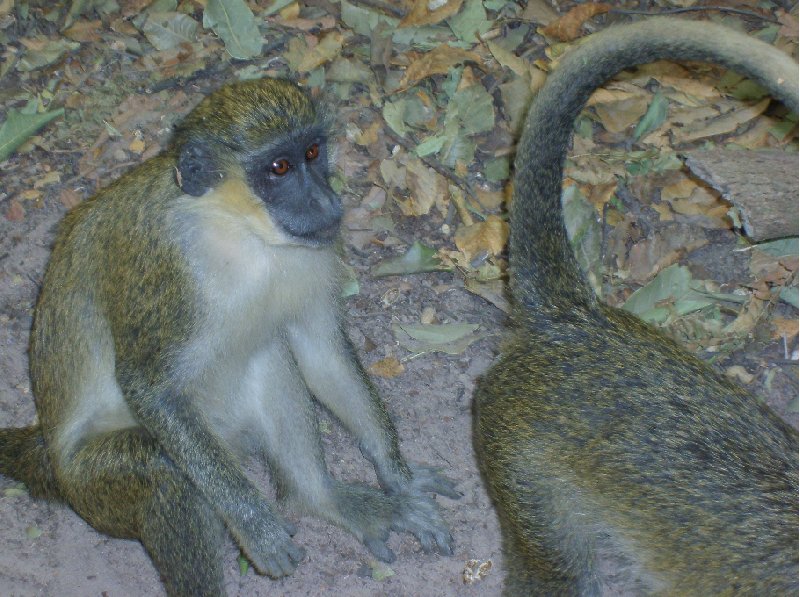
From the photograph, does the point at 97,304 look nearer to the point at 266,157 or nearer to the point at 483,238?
the point at 266,157

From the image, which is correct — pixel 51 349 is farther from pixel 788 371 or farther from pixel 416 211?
pixel 788 371

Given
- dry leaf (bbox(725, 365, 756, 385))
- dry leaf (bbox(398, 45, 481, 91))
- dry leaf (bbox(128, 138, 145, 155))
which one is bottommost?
dry leaf (bbox(725, 365, 756, 385))

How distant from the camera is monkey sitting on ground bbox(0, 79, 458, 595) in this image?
3.64 metres

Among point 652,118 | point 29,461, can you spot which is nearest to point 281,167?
point 29,461

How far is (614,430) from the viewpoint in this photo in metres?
3.55

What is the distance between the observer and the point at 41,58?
621cm

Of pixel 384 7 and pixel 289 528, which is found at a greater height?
pixel 384 7

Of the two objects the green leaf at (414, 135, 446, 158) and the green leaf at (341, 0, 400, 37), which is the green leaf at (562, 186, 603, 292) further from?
the green leaf at (341, 0, 400, 37)

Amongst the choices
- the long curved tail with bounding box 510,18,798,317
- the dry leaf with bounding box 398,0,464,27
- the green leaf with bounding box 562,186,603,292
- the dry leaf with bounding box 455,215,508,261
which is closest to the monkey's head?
the long curved tail with bounding box 510,18,798,317

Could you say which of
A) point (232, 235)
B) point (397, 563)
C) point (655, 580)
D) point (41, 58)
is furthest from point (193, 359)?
point (41, 58)

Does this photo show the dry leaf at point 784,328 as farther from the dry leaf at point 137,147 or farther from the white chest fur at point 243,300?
the dry leaf at point 137,147

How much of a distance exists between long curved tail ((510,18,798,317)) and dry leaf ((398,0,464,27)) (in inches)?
99.9

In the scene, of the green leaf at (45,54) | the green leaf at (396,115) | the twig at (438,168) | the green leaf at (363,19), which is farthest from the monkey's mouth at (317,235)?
the green leaf at (45,54)

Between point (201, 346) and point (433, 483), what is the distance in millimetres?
1317
